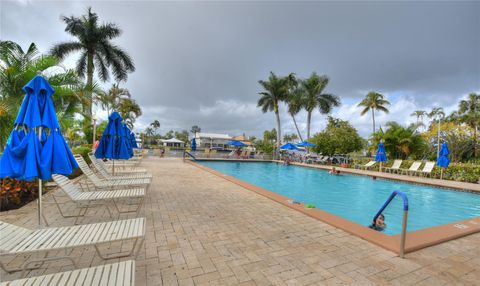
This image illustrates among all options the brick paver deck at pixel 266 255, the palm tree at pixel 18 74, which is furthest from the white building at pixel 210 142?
the brick paver deck at pixel 266 255

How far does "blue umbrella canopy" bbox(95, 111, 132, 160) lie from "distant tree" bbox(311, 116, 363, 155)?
1941cm

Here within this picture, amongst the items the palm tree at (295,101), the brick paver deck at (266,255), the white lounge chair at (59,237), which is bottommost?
the brick paver deck at (266,255)

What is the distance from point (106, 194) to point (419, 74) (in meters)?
22.6

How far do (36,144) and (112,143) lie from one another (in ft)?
13.2

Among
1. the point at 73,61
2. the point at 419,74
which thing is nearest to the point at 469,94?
the point at 419,74

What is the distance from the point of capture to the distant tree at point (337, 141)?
21609 millimetres

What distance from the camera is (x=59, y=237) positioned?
7.02 feet

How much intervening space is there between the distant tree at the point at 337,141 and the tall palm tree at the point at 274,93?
6649 mm

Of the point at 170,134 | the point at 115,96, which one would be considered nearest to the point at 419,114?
the point at 115,96

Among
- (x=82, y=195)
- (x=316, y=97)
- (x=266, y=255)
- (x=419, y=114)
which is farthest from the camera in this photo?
(x=419, y=114)

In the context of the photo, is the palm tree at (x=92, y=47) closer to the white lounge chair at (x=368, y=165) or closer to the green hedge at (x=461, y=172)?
the white lounge chair at (x=368, y=165)

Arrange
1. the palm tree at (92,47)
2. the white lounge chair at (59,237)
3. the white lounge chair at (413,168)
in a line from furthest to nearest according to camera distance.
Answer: the palm tree at (92,47)
the white lounge chair at (413,168)
the white lounge chair at (59,237)

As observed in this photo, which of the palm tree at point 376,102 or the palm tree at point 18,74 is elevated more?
the palm tree at point 376,102

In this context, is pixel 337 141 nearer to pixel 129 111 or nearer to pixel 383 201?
pixel 383 201
